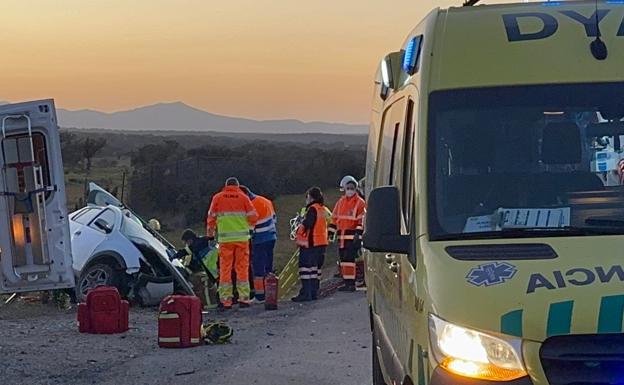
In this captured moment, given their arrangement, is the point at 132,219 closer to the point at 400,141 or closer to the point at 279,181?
the point at 400,141

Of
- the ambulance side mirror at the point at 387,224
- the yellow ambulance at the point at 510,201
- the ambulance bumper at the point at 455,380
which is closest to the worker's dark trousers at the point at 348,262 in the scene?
the yellow ambulance at the point at 510,201

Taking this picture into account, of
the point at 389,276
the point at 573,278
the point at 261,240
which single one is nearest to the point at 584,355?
the point at 573,278

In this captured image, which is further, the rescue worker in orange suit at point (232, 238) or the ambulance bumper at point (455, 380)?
the rescue worker in orange suit at point (232, 238)

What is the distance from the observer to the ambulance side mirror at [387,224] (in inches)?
205

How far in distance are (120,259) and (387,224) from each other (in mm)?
11055

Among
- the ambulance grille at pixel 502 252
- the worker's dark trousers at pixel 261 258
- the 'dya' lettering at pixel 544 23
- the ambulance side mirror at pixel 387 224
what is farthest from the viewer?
the worker's dark trousers at pixel 261 258

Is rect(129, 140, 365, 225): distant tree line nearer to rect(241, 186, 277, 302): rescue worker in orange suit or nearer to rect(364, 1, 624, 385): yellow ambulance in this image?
rect(241, 186, 277, 302): rescue worker in orange suit

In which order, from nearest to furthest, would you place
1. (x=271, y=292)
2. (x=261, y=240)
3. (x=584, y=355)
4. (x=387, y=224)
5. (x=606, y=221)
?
(x=584, y=355) < (x=606, y=221) < (x=387, y=224) < (x=271, y=292) < (x=261, y=240)

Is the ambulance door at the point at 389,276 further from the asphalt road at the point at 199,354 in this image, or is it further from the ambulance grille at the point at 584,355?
the asphalt road at the point at 199,354

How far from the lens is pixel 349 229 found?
17688 millimetres

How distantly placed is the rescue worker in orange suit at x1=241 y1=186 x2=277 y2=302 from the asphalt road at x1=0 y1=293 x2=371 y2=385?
7.35 ft

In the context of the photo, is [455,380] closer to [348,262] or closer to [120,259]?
[120,259]

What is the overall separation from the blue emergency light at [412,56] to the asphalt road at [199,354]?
4419 mm

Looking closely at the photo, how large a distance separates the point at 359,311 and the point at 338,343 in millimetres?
2825
